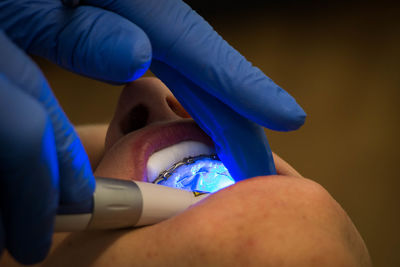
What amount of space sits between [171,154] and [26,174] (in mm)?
461

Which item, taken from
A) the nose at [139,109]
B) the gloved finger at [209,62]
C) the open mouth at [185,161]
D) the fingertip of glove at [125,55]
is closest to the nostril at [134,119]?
the nose at [139,109]

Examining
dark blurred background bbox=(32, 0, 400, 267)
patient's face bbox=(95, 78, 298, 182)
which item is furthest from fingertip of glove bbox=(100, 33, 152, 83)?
dark blurred background bbox=(32, 0, 400, 267)

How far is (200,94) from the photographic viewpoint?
2.33 feet

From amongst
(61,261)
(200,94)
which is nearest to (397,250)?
(200,94)

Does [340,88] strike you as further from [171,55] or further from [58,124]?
[58,124]

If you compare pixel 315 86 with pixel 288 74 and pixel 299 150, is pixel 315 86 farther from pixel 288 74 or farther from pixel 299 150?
pixel 299 150

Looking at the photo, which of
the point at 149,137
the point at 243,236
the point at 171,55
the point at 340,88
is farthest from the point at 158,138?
the point at 340,88

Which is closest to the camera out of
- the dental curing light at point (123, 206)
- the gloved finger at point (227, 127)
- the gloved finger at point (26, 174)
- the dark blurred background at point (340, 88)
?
the gloved finger at point (26, 174)

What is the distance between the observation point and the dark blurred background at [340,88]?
1281mm

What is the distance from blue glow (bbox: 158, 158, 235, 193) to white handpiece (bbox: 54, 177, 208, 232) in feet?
0.58

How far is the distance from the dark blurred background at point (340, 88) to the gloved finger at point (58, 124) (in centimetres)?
104

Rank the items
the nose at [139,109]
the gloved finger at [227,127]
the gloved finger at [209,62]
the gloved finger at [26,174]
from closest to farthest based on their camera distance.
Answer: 1. the gloved finger at [26,174]
2. the gloved finger at [209,62]
3. the gloved finger at [227,127]
4. the nose at [139,109]

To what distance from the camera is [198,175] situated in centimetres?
78

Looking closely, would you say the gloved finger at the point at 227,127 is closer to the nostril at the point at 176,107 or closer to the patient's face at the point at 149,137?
the patient's face at the point at 149,137
